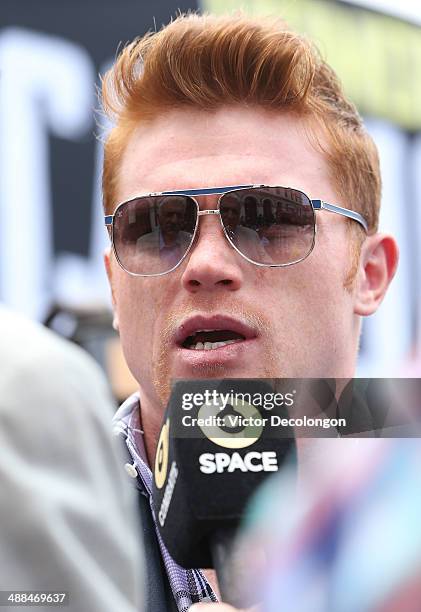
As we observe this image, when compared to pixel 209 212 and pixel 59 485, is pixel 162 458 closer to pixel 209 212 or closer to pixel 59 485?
pixel 59 485

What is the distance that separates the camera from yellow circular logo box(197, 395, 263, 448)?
1.49 meters

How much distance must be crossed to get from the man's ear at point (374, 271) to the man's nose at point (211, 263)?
0.45m

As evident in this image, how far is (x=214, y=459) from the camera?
4.83ft

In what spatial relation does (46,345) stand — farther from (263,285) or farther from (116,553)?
(263,285)

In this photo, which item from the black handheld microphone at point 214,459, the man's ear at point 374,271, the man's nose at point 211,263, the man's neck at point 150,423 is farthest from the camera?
the man's ear at point 374,271

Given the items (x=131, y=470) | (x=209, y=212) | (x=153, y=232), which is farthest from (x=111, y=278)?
(x=131, y=470)

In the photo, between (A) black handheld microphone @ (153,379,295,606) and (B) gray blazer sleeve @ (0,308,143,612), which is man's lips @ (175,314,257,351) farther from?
(B) gray blazer sleeve @ (0,308,143,612)

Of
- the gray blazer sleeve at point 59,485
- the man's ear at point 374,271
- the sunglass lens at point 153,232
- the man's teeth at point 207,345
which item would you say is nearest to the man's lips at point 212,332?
the man's teeth at point 207,345

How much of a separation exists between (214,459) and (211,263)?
3.03 feet

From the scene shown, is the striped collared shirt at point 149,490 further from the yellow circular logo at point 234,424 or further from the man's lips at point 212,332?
the yellow circular logo at point 234,424

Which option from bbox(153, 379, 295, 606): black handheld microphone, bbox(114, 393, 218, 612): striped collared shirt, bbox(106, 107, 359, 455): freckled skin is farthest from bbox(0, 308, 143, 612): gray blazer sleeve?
bbox(106, 107, 359, 455): freckled skin

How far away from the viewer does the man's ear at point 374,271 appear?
→ 270cm

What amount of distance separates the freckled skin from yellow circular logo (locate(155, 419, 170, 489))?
27.9 inches

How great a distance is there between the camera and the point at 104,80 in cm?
286
